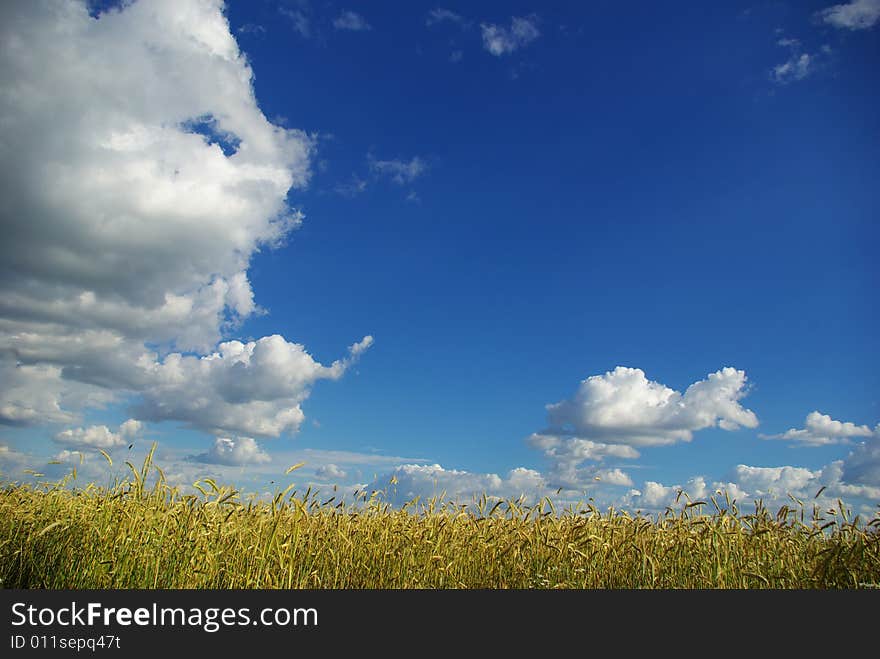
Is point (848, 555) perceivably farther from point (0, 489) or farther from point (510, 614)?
point (0, 489)

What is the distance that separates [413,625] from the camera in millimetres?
4961

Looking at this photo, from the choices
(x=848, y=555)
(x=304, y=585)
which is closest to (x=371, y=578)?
(x=304, y=585)

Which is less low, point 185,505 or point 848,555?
point 185,505

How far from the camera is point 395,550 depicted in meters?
7.95

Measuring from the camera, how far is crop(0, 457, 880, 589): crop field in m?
6.57

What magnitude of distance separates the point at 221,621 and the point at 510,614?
2559mm

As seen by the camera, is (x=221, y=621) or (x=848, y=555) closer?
(x=221, y=621)

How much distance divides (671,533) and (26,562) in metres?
8.96

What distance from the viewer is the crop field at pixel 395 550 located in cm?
657

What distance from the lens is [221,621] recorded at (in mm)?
5016

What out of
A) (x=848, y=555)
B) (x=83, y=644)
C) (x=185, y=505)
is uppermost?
(x=185, y=505)

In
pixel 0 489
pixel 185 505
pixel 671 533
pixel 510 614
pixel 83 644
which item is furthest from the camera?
pixel 0 489

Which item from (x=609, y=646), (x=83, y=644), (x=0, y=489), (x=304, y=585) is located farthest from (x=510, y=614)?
(x=0, y=489)

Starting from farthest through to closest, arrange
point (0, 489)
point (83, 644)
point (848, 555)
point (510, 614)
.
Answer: point (0, 489), point (848, 555), point (510, 614), point (83, 644)
